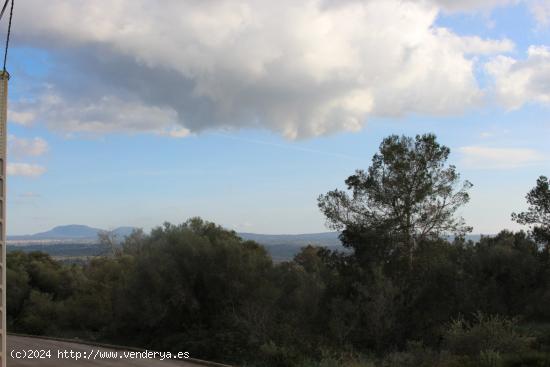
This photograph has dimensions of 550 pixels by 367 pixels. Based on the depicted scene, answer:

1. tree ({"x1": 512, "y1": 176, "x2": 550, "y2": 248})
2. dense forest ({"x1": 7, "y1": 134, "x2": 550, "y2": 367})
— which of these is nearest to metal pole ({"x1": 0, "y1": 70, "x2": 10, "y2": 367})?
dense forest ({"x1": 7, "y1": 134, "x2": 550, "y2": 367})

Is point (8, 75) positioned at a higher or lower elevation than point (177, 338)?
higher

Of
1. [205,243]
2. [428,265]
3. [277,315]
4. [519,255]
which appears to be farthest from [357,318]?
[519,255]

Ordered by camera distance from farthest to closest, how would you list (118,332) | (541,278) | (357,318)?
(541,278), (118,332), (357,318)

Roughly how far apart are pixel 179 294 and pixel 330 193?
29.0 feet

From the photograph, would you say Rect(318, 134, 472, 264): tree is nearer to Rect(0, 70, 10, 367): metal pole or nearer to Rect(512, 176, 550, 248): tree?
Rect(512, 176, 550, 248): tree

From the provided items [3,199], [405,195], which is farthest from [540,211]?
[3,199]

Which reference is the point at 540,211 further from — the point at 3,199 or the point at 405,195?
the point at 3,199

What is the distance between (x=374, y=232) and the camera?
23609 mm

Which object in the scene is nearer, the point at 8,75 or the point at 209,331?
the point at 8,75

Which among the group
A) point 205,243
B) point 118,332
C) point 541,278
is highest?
point 205,243

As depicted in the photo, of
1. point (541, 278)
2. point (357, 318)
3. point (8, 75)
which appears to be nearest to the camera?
point (8, 75)

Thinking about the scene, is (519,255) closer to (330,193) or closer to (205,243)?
(330,193)

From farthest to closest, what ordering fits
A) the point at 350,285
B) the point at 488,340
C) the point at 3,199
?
the point at 350,285 < the point at 488,340 < the point at 3,199

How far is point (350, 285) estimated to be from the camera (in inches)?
875
